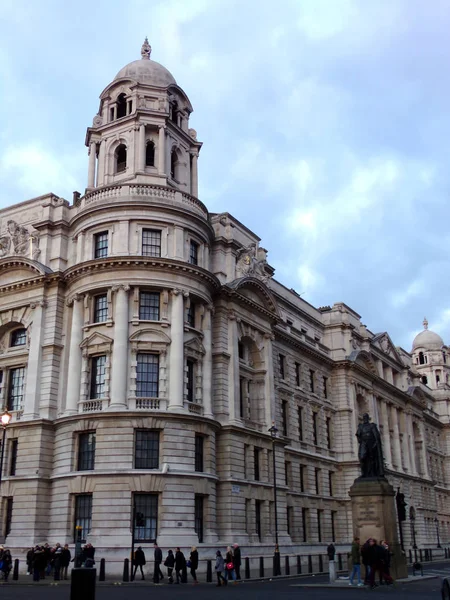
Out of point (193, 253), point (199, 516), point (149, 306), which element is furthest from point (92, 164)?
point (199, 516)

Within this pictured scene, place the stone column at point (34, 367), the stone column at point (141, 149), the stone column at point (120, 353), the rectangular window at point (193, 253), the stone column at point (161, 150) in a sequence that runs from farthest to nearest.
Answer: the stone column at point (161, 150)
the stone column at point (141, 149)
the rectangular window at point (193, 253)
the stone column at point (34, 367)
the stone column at point (120, 353)

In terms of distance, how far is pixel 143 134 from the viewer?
4712 centimetres

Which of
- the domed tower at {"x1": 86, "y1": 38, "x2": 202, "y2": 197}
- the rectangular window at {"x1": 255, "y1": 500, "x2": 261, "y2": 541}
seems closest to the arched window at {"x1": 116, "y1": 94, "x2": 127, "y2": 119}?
the domed tower at {"x1": 86, "y1": 38, "x2": 202, "y2": 197}

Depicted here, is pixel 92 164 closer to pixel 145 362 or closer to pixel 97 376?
pixel 97 376

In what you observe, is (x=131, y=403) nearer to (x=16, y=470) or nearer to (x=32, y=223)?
(x=16, y=470)

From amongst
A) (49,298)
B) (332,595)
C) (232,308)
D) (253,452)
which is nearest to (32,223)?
(49,298)

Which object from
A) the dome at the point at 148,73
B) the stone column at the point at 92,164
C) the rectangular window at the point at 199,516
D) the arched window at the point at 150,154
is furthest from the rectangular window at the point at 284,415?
the dome at the point at 148,73

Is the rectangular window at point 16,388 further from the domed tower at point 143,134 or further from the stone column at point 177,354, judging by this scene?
the domed tower at point 143,134

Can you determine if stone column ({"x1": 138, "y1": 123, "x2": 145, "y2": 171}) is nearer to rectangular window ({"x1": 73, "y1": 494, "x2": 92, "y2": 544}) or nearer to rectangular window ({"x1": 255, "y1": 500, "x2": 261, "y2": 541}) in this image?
rectangular window ({"x1": 73, "y1": 494, "x2": 92, "y2": 544})

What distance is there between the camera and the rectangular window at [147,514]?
3622 centimetres

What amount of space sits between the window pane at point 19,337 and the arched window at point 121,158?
43.6ft

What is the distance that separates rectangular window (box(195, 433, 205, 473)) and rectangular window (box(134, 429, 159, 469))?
116 inches

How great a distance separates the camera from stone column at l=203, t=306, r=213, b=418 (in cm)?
4116

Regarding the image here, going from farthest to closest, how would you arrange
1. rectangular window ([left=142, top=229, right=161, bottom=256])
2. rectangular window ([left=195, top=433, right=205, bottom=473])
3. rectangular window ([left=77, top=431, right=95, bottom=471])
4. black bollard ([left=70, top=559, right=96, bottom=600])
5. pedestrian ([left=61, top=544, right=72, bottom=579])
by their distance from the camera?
rectangular window ([left=142, top=229, right=161, bottom=256]), rectangular window ([left=195, top=433, right=205, bottom=473]), rectangular window ([left=77, top=431, right=95, bottom=471]), pedestrian ([left=61, top=544, right=72, bottom=579]), black bollard ([left=70, top=559, right=96, bottom=600])
